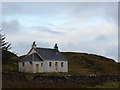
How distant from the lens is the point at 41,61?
177ft

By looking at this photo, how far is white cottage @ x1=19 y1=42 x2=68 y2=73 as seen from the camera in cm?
5356

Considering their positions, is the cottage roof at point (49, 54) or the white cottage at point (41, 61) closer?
the white cottage at point (41, 61)

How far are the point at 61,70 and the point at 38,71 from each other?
5.68 metres

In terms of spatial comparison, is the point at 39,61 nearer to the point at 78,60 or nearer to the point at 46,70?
the point at 46,70

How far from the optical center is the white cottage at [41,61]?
53562 millimetres

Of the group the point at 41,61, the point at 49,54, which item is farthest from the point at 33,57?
the point at 49,54

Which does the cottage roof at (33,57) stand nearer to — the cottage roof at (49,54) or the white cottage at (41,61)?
the white cottage at (41,61)

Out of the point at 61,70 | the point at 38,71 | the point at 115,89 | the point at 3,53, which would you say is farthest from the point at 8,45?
the point at 115,89

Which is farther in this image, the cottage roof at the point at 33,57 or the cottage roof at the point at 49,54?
the cottage roof at the point at 49,54

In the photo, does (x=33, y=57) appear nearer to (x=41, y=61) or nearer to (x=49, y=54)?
(x=41, y=61)

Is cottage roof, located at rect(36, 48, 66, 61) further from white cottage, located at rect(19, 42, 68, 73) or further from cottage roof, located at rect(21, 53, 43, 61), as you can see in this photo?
cottage roof, located at rect(21, 53, 43, 61)

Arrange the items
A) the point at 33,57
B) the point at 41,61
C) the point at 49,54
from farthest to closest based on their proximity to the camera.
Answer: the point at 49,54 → the point at 41,61 → the point at 33,57

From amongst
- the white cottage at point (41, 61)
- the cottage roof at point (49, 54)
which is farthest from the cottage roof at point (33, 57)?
the cottage roof at point (49, 54)

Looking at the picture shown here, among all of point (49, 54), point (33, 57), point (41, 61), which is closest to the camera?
point (33, 57)
